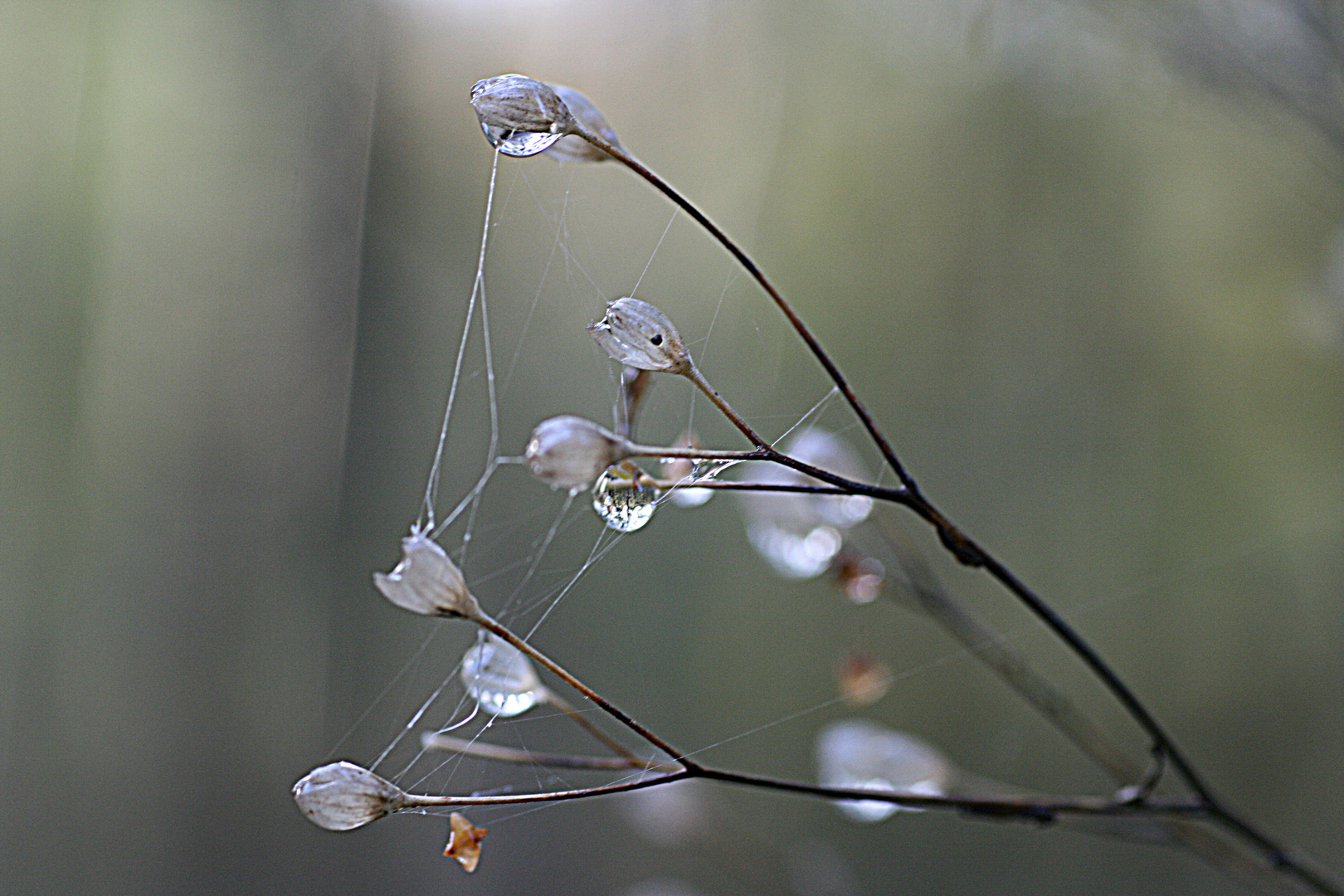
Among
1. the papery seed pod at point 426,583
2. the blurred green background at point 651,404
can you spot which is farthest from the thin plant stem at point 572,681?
the blurred green background at point 651,404

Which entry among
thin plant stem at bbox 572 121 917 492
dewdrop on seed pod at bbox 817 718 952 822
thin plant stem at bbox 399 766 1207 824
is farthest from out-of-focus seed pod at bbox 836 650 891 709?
thin plant stem at bbox 572 121 917 492

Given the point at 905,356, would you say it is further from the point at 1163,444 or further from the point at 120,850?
the point at 120,850

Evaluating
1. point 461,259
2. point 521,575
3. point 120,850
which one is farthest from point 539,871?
point 461,259

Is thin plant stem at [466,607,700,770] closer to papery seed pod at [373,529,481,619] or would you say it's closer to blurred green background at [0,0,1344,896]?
papery seed pod at [373,529,481,619]

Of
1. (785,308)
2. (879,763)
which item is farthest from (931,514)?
(879,763)

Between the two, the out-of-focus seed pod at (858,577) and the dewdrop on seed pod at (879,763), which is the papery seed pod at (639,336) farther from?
the dewdrop on seed pod at (879,763)
